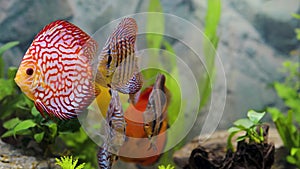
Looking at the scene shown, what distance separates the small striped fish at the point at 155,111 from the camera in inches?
74.9

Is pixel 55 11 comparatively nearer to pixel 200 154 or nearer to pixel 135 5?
pixel 135 5

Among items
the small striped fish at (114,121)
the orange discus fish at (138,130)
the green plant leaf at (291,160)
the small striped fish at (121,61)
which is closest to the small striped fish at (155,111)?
the orange discus fish at (138,130)

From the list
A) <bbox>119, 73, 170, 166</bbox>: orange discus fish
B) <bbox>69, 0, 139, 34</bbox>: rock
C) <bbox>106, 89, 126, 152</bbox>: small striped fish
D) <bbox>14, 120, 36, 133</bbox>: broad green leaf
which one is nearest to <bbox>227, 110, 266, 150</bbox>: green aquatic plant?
<bbox>119, 73, 170, 166</bbox>: orange discus fish

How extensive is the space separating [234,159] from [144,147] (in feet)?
1.54

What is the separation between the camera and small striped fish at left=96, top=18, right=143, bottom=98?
155cm

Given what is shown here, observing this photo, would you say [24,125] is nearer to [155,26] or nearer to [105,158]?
[105,158]

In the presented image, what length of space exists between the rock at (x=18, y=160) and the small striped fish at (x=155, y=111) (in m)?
0.56

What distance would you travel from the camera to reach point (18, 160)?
2.07 meters

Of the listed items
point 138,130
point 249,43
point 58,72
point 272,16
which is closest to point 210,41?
point 249,43

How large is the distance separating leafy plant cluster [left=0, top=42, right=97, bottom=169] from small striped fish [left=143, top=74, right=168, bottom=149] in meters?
0.37

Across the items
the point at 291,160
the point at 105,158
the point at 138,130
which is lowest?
the point at 105,158

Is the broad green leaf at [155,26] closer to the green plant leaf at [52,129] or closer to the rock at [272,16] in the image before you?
the rock at [272,16]

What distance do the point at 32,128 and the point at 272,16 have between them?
2.26 m

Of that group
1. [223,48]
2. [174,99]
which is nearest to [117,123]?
[174,99]
